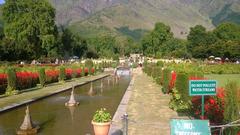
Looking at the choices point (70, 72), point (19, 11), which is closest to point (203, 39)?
point (19, 11)

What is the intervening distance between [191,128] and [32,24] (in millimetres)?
74450

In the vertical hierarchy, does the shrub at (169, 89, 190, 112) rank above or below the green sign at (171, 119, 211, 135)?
below

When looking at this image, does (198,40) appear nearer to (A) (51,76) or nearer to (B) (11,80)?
(A) (51,76)

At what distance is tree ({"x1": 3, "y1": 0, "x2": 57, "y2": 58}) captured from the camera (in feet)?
257

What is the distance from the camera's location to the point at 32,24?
3095 inches

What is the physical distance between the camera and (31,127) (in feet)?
39.5

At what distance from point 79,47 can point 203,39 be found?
42589 mm

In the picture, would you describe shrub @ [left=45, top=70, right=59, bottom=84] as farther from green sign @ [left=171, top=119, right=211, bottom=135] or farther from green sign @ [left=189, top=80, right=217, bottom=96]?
green sign @ [left=171, top=119, right=211, bottom=135]

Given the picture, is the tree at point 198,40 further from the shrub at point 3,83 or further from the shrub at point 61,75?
the shrub at point 3,83

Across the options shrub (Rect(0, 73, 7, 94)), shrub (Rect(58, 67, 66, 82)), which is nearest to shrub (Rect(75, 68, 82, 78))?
shrub (Rect(58, 67, 66, 82))

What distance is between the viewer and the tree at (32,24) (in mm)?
78188

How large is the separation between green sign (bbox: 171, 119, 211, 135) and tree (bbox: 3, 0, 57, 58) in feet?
232

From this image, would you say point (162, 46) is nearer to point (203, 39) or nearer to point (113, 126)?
point (203, 39)

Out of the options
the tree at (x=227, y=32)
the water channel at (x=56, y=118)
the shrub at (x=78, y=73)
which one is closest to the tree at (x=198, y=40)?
the tree at (x=227, y=32)
